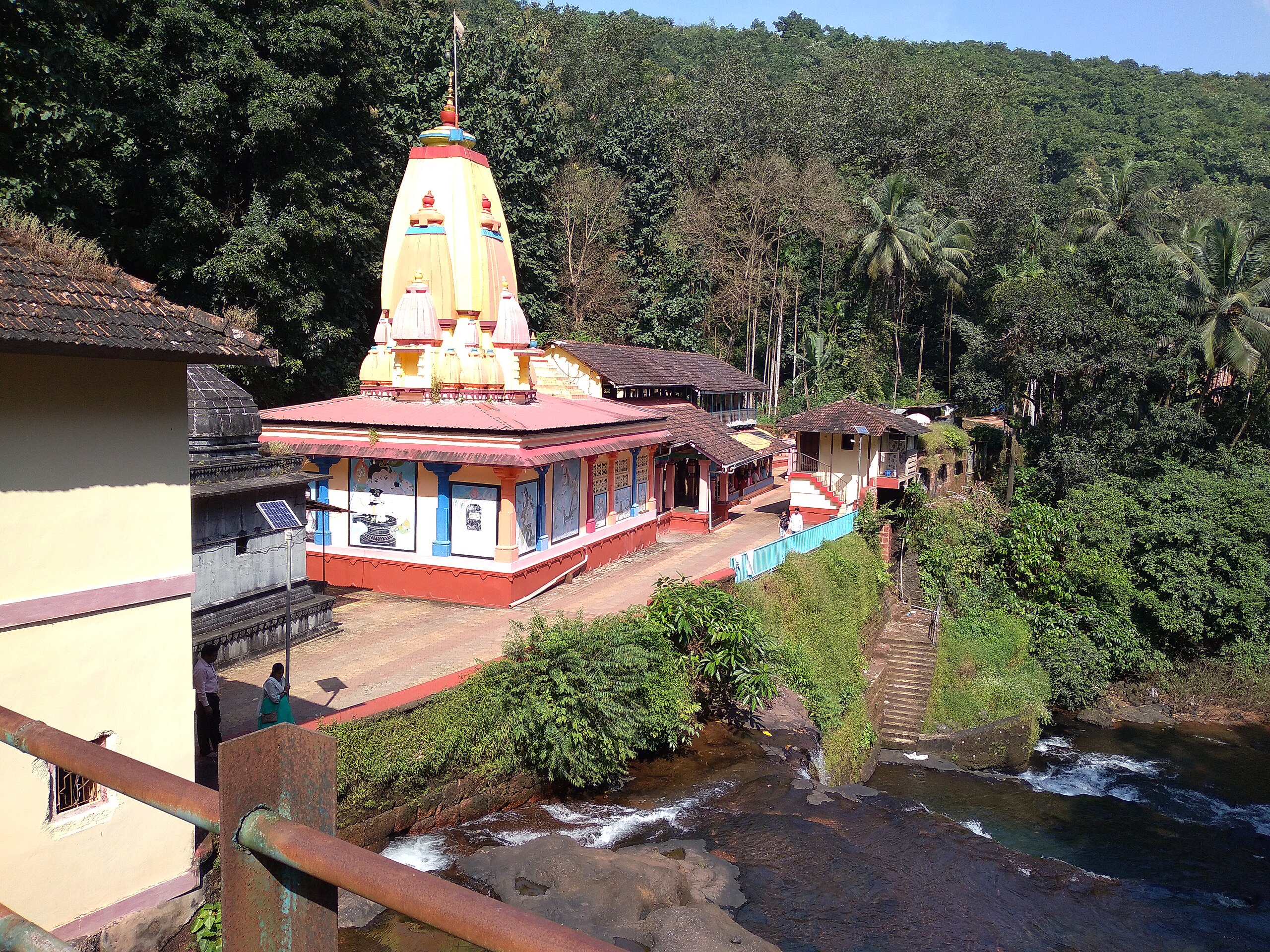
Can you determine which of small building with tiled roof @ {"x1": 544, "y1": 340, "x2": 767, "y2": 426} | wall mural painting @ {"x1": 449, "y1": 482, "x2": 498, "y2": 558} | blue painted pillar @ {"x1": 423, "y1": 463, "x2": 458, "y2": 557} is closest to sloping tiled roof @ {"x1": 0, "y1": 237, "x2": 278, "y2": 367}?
wall mural painting @ {"x1": 449, "y1": 482, "x2": 498, "y2": 558}

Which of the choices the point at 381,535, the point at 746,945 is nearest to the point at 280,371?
the point at 381,535

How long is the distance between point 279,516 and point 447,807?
4.56 meters

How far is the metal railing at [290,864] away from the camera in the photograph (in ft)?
4.18

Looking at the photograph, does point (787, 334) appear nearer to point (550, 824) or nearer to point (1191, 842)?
point (1191, 842)

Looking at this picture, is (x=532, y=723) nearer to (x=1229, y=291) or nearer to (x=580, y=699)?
(x=580, y=699)

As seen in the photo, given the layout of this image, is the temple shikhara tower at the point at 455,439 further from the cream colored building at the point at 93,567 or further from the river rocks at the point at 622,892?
the cream colored building at the point at 93,567

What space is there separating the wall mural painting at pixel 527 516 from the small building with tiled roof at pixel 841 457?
35.1ft

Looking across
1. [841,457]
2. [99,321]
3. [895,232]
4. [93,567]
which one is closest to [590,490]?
[841,457]

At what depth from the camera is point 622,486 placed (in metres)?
24.1

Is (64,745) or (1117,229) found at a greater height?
(1117,229)

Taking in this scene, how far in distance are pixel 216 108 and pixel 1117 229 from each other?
3437 centimetres

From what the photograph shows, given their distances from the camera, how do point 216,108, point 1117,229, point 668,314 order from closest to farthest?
1. point 216,108
2. point 1117,229
3. point 668,314

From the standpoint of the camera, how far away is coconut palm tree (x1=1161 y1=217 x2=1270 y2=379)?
2852 cm

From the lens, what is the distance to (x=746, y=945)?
930 centimetres
